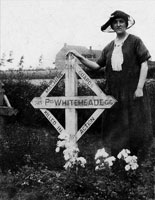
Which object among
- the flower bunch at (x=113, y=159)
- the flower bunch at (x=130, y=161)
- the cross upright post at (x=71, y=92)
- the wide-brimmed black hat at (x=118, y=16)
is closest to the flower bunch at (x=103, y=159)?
the flower bunch at (x=113, y=159)

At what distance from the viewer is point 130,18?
5.89m

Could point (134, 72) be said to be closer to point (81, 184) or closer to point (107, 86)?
point (107, 86)

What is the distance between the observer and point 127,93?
575 centimetres

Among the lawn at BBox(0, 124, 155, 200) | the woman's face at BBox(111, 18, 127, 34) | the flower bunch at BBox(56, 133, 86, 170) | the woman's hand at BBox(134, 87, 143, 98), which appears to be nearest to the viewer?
the lawn at BBox(0, 124, 155, 200)

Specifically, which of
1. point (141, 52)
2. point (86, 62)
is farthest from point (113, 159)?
point (86, 62)

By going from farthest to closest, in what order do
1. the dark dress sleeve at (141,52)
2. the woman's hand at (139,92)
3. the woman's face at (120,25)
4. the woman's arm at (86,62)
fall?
the woman's arm at (86,62) → the woman's face at (120,25) → the dark dress sleeve at (141,52) → the woman's hand at (139,92)

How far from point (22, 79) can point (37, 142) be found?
1.86 metres

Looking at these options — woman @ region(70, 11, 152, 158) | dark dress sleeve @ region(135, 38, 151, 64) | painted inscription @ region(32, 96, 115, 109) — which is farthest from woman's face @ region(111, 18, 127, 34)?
painted inscription @ region(32, 96, 115, 109)

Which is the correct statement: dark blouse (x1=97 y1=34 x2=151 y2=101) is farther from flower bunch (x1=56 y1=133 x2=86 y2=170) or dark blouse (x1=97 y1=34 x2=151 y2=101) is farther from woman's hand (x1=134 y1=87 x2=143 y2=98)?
flower bunch (x1=56 y1=133 x2=86 y2=170)

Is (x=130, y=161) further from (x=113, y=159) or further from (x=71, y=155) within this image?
(x=71, y=155)

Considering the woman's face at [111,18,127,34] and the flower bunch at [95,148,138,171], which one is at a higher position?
the woman's face at [111,18,127,34]

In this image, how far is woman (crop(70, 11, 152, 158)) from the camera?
18.9 feet

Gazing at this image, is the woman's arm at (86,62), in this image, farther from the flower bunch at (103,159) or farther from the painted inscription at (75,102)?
the flower bunch at (103,159)

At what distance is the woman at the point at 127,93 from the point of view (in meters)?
5.75
